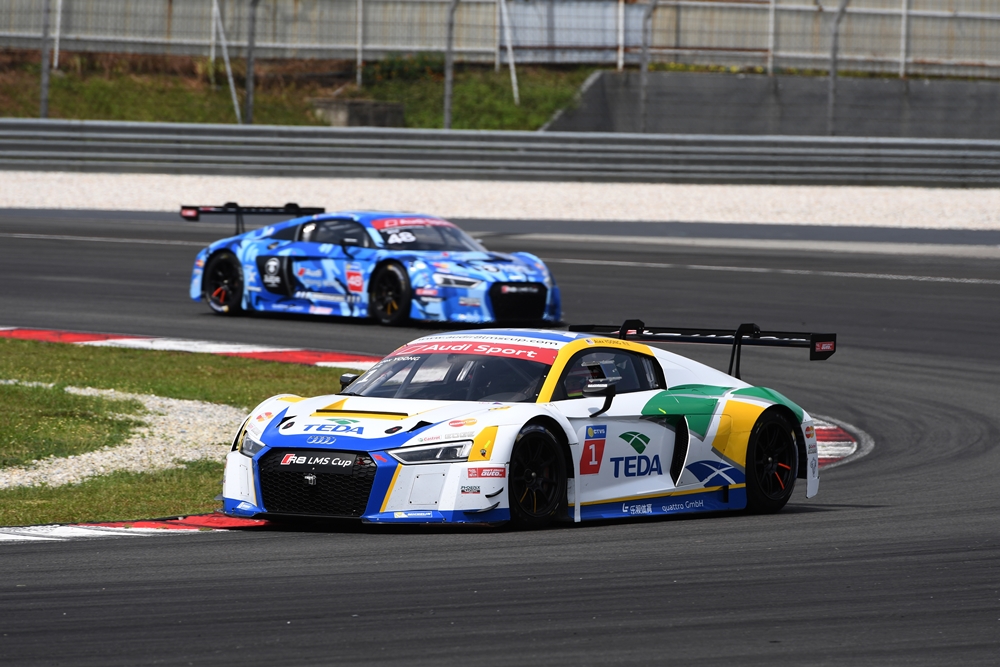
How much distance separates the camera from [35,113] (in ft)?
105

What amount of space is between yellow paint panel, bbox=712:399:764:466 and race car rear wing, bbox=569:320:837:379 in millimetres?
292

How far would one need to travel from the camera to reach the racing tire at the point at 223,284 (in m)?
19.5

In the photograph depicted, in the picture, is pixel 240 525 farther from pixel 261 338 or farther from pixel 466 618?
pixel 261 338

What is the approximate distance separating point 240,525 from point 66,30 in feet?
81.5

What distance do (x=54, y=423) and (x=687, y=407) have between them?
16.3 feet

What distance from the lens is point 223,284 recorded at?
1959 centimetres

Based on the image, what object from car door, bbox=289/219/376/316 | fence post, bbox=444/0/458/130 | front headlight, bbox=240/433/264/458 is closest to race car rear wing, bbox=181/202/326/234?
car door, bbox=289/219/376/316

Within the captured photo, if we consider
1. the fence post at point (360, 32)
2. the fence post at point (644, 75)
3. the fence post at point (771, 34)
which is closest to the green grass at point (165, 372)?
the fence post at point (644, 75)

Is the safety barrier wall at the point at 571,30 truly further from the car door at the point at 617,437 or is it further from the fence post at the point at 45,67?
the car door at the point at 617,437

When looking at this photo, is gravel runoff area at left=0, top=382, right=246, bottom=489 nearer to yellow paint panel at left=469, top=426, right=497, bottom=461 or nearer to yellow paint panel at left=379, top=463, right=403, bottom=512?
yellow paint panel at left=379, top=463, right=403, bottom=512

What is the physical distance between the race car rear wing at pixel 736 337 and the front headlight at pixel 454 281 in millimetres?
7267

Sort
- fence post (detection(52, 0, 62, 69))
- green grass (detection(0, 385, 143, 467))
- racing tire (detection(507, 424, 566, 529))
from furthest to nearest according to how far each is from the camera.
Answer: fence post (detection(52, 0, 62, 69)), green grass (detection(0, 385, 143, 467)), racing tire (detection(507, 424, 566, 529))

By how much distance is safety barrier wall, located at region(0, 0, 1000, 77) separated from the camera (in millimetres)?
32125

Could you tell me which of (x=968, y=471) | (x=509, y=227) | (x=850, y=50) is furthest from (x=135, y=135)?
(x=968, y=471)
